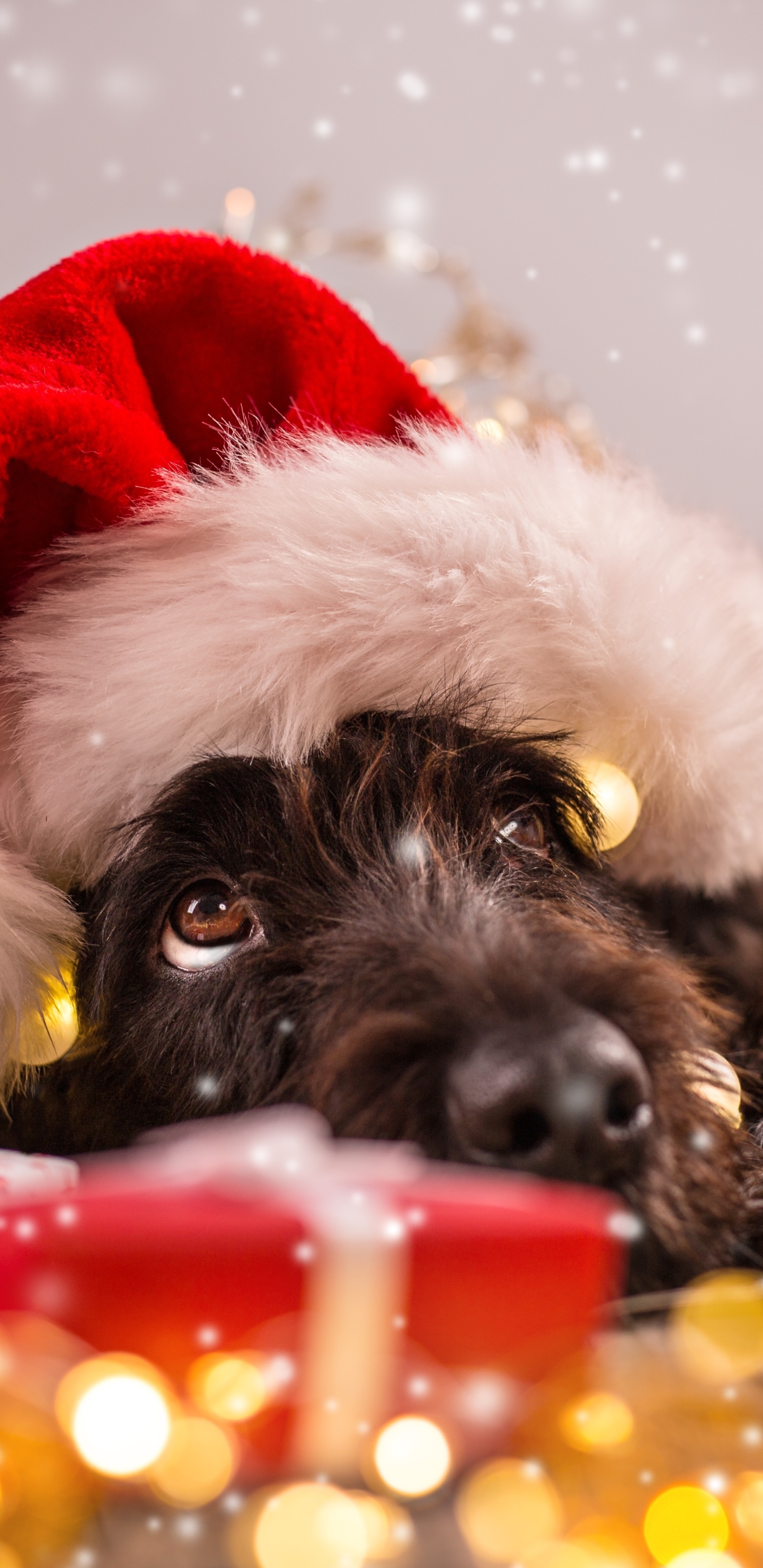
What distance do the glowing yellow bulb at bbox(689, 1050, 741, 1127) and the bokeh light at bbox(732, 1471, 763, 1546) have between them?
46cm

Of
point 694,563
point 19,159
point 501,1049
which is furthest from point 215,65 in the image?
point 501,1049

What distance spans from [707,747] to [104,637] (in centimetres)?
73

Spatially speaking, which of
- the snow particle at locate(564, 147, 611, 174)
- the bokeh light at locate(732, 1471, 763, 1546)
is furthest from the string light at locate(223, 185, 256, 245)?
the bokeh light at locate(732, 1471, 763, 1546)

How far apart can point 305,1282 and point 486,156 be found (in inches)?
106

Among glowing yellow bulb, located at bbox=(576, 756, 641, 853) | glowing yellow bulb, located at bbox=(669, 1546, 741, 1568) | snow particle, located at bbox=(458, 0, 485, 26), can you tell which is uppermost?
snow particle, located at bbox=(458, 0, 485, 26)

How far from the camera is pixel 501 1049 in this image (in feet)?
2.86

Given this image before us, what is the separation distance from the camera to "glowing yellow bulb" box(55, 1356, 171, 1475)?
0.54m

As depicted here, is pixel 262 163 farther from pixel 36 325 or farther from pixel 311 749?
pixel 311 749

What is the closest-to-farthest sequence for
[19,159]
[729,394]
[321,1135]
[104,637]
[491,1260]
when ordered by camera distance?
[491,1260] < [321,1135] < [104,637] < [19,159] < [729,394]

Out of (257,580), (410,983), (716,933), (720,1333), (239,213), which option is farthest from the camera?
(239,213)

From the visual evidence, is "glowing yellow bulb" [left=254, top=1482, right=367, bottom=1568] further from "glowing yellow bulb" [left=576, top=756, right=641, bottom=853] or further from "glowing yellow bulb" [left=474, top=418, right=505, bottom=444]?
"glowing yellow bulb" [left=474, top=418, right=505, bottom=444]

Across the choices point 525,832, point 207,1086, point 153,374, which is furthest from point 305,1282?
point 153,374

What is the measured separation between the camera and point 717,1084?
110 cm

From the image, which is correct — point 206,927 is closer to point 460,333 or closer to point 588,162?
point 460,333
